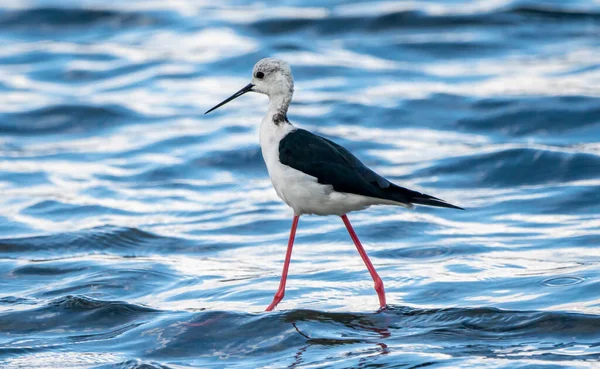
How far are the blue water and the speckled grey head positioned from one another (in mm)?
1813

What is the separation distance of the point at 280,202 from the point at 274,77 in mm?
4333

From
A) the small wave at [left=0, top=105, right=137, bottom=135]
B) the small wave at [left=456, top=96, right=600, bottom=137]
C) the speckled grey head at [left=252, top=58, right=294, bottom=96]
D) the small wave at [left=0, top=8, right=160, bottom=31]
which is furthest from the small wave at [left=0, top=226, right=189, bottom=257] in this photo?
the small wave at [left=0, top=8, right=160, bottom=31]

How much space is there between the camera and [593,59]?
1888 centimetres

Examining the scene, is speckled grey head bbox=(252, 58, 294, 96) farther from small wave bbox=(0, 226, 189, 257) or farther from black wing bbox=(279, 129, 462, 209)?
small wave bbox=(0, 226, 189, 257)

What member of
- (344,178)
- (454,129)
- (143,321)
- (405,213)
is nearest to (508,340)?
(344,178)

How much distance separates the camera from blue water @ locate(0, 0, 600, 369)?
793 cm

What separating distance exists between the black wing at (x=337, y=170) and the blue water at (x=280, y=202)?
3.36ft

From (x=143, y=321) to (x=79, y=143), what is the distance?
27.0 feet

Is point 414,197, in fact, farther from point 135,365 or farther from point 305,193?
point 135,365

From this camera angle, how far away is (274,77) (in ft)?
29.0

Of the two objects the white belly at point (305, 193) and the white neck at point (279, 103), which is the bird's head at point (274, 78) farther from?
the white belly at point (305, 193)

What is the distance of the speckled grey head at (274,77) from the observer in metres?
8.77

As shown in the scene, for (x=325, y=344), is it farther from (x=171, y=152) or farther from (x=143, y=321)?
(x=171, y=152)

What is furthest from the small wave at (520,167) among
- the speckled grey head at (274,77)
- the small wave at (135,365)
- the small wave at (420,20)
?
the small wave at (420,20)
